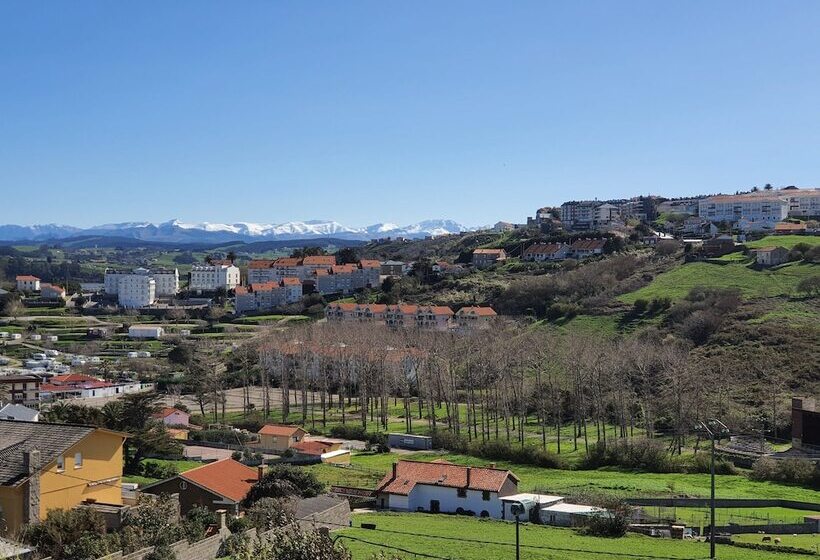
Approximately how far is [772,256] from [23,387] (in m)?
69.6

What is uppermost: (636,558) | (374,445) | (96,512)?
(96,512)

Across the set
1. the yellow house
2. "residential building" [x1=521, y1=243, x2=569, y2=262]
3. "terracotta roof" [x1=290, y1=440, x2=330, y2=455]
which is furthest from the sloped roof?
"residential building" [x1=521, y1=243, x2=569, y2=262]

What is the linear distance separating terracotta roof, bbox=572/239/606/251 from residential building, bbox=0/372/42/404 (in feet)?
227

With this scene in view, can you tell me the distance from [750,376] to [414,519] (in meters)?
35.0

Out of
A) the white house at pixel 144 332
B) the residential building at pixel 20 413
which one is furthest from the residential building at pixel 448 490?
the white house at pixel 144 332

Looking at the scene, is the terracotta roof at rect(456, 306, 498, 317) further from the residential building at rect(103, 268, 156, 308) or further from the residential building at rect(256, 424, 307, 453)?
the residential building at rect(103, 268, 156, 308)

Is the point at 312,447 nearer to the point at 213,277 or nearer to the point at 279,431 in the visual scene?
the point at 279,431

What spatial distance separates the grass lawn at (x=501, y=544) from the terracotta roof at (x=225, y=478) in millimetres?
4052

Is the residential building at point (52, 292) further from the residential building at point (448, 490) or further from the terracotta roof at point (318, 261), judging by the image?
the residential building at point (448, 490)

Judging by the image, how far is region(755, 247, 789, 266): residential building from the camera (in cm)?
8625

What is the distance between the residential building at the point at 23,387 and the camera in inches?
2571

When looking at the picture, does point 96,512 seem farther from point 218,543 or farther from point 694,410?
point 694,410

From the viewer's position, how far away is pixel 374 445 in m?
50.9

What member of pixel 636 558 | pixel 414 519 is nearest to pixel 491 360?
pixel 414 519
